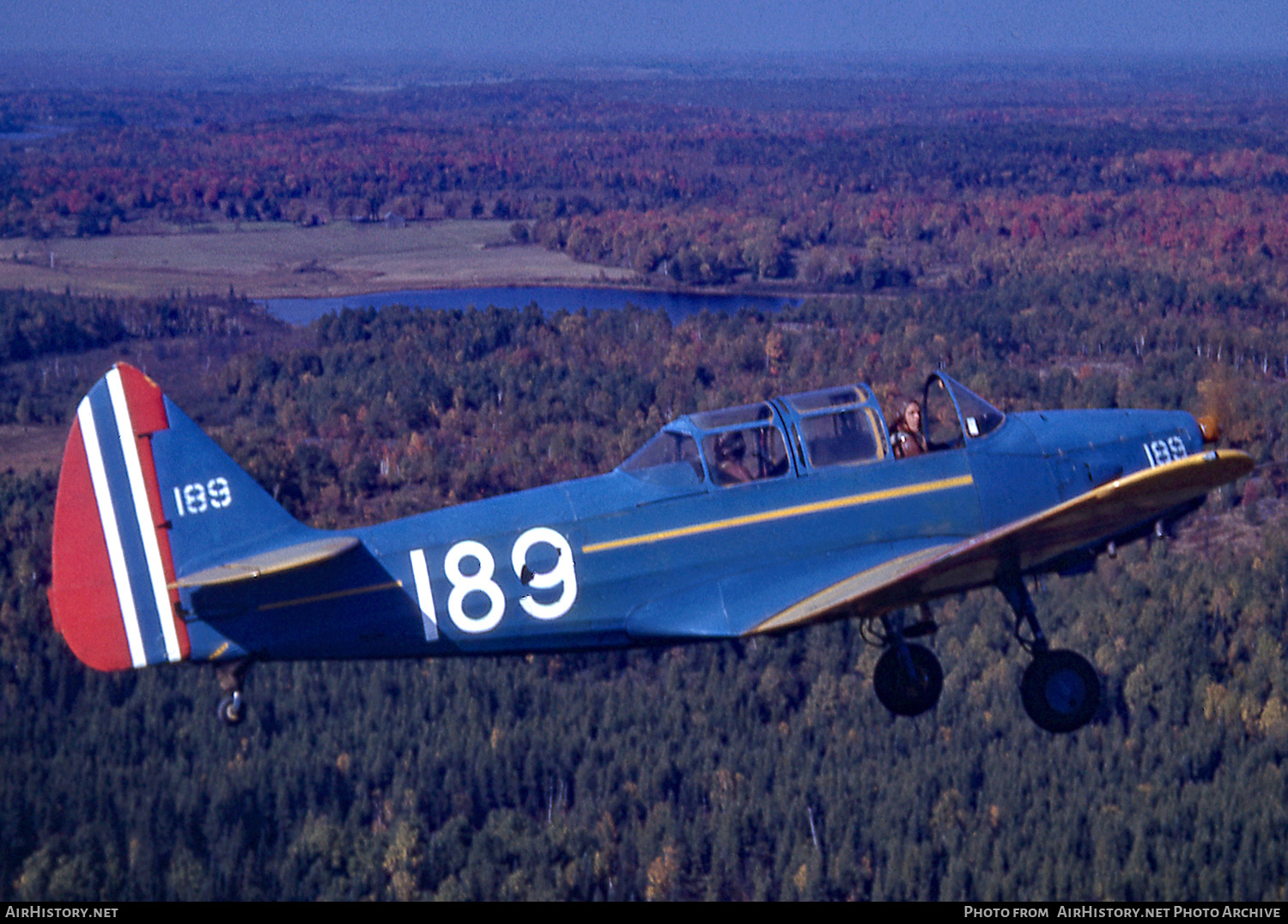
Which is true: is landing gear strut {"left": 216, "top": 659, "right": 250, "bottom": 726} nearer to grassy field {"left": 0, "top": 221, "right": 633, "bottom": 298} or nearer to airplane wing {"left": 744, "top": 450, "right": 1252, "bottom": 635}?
airplane wing {"left": 744, "top": 450, "right": 1252, "bottom": 635}

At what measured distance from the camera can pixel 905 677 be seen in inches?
592

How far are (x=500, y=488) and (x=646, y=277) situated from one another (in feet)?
175

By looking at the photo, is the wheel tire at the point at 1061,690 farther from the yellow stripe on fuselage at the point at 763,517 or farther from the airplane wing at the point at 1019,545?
the yellow stripe on fuselage at the point at 763,517

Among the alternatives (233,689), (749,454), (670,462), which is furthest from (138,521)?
(749,454)

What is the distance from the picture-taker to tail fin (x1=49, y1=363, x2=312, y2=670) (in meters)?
12.3

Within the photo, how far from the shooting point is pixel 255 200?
134 meters

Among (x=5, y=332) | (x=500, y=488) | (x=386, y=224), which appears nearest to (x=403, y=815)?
(x=500, y=488)

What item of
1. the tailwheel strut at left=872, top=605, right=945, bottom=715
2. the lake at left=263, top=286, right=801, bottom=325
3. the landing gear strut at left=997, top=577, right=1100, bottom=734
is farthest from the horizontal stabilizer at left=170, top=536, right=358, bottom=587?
the lake at left=263, top=286, right=801, bottom=325

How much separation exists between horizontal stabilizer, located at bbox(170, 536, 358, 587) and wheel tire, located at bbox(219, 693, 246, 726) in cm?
112

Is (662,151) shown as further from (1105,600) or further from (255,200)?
(1105,600)

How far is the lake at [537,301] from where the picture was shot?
82.8m

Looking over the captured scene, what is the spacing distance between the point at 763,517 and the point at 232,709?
5.56 meters

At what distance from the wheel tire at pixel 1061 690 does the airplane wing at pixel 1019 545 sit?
3.89 ft

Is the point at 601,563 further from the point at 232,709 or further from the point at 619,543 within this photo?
the point at 232,709
